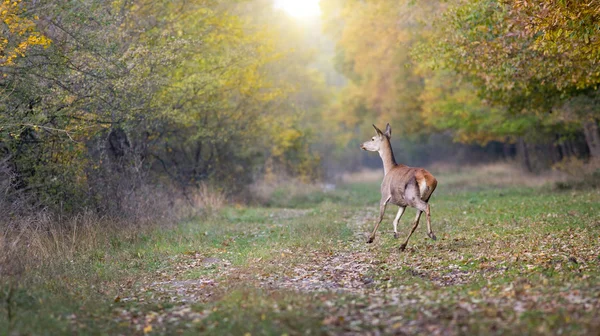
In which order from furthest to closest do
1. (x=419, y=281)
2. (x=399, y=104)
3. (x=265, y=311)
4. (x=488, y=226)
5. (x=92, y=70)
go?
(x=399, y=104)
(x=488, y=226)
(x=92, y=70)
(x=419, y=281)
(x=265, y=311)

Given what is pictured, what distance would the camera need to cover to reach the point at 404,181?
1321 cm

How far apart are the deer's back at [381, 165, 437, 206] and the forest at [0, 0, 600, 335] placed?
107cm

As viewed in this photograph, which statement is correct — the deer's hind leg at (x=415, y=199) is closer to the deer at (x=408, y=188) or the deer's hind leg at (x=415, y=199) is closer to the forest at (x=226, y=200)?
the deer at (x=408, y=188)

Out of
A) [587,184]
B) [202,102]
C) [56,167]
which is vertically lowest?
[587,184]

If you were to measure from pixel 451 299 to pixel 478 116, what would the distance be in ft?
86.2

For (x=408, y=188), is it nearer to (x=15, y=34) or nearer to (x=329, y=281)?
(x=329, y=281)

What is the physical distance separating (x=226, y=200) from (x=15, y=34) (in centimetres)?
1345

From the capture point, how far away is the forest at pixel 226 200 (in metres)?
8.02

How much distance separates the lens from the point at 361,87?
152 ft

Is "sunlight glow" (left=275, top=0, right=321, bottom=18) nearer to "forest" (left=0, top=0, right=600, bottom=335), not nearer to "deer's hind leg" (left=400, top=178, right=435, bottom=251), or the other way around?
"forest" (left=0, top=0, right=600, bottom=335)

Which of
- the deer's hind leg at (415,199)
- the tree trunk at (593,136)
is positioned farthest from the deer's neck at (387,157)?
the tree trunk at (593,136)

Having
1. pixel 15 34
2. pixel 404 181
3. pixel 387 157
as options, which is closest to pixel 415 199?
pixel 404 181

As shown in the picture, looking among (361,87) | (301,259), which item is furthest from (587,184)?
(361,87)

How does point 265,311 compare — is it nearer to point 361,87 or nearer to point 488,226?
point 488,226
